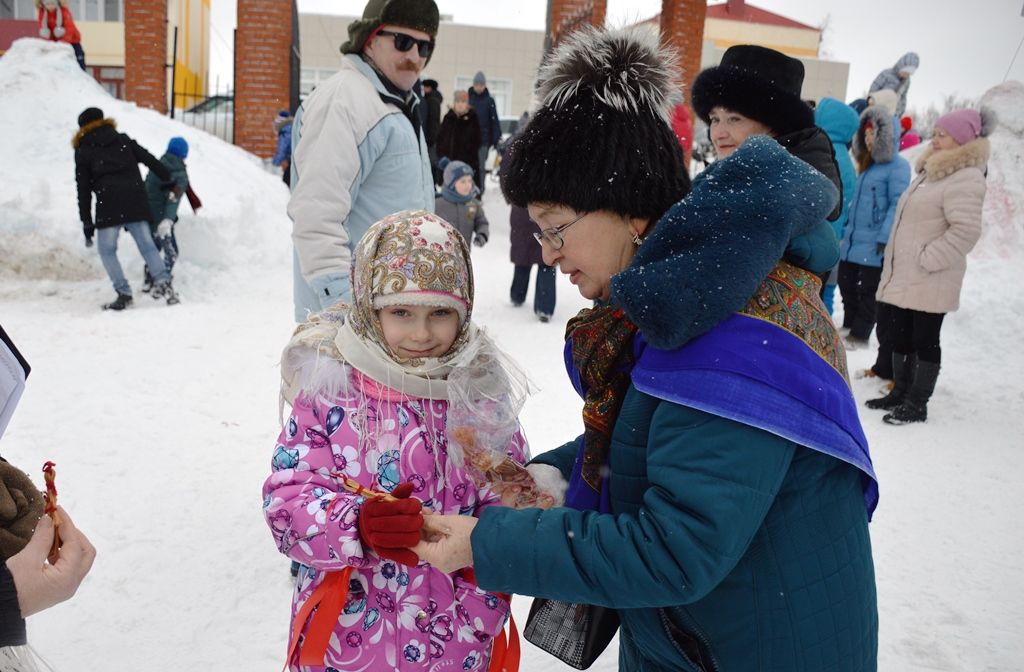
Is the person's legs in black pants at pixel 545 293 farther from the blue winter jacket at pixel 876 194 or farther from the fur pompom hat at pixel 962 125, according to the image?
the fur pompom hat at pixel 962 125

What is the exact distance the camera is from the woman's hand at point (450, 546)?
1.39 m

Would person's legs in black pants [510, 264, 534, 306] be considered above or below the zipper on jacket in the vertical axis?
below

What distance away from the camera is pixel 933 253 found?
5637 millimetres

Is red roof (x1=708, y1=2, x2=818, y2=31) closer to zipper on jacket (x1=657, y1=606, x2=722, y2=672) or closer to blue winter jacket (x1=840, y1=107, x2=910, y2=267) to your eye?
blue winter jacket (x1=840, y1=107, x2=910, y2=267)

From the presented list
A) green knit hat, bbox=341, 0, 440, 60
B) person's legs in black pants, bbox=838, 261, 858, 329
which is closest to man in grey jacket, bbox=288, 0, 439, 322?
green knit hat, bbox=341, 0, 440, 60

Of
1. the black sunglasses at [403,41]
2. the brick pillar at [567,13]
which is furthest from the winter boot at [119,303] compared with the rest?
the brick pillar at [567,13]

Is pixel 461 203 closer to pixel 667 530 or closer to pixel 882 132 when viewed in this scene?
pixel 882 132

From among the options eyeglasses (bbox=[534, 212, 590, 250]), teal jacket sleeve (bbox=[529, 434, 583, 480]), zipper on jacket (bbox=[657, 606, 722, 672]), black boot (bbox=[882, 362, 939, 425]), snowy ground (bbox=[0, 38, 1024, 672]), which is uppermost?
eyeglasses (bbox=[534, 212, 590, 250])

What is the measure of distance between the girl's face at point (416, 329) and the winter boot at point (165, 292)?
6751 mm

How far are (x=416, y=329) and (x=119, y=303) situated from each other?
6743mm

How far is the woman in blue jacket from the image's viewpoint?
22.7ft

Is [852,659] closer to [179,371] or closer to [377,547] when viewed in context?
[377,547]

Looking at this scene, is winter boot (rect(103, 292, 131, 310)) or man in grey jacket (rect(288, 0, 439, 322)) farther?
winter boot (rect(103, 292, 131, 310))

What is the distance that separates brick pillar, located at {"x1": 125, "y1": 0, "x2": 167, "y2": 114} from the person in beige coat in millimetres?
12224
